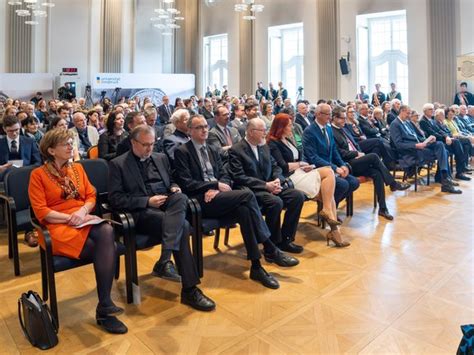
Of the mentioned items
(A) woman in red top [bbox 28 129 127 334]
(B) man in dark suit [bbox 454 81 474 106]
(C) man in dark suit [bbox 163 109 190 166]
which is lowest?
(A) woman in red top [bbox 28 129 127 334]

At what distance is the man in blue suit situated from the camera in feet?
13.9

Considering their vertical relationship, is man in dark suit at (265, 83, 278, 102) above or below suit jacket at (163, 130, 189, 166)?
above

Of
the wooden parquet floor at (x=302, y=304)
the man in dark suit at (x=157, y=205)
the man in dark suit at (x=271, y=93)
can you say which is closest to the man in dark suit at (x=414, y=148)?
the wooden parquet floor at (x=302, y=304)

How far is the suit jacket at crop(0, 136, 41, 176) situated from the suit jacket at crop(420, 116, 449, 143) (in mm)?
5811

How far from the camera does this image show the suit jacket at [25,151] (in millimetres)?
4078

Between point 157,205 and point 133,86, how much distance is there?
11.7 meters

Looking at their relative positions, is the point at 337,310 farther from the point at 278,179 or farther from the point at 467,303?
the point at 278,179

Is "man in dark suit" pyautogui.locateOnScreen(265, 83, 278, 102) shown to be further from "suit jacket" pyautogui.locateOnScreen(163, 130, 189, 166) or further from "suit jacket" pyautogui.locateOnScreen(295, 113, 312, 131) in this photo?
"suit jacket" pyautogui.locateOnScreen(163, 130, 189, 166)

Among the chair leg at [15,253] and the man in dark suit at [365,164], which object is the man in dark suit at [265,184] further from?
the chair leg at [15,253]

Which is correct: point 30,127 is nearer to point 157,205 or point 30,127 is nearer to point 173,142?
point 173,142

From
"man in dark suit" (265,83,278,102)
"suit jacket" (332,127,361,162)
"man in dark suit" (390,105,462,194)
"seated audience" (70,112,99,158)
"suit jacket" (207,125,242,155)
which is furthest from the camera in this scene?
"man in dark suit" (265,83,278,102)

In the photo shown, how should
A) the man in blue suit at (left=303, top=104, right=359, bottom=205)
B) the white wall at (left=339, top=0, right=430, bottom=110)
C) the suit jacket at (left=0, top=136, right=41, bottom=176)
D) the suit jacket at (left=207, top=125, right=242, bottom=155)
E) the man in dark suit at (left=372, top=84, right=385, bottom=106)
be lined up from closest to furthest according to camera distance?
the suit jacket at (left=0, top=136, right=41, bottom=176) < the man in blue suit at (left=303, top=104, right=359, bottom=205) < the suit jacket at (left=207, top=125, right=242, bottom=155) < the man in dark suit at (left=372, top=84, right=385, bottom=106) < the white wall at (left=339, top=0, right=430, bottom=110)

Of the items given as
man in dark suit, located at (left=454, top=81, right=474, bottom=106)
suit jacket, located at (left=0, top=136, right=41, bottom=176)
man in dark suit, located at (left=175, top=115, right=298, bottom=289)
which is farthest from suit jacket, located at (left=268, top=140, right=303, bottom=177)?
man in dark suit, located at (left=454, top=81, right=474, bottom=106)

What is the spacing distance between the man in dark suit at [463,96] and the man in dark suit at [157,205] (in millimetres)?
10515
